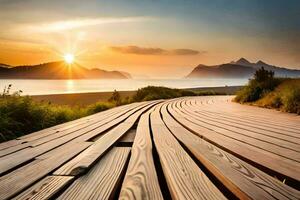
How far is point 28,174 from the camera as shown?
63.1 inches

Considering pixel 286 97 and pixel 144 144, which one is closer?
pixel 144 144

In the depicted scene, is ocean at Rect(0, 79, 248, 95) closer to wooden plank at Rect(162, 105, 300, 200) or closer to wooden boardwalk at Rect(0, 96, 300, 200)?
wooden boardwalk at Rect(0, 96, 300, 200)

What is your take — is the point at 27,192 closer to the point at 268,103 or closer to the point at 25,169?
the point at 25,169

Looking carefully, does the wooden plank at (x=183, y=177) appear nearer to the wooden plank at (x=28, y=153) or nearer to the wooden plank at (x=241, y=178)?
the wooden plank at (x=241, y=178)

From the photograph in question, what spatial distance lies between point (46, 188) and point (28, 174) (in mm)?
339

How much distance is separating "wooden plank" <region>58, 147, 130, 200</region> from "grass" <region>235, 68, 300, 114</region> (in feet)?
18.4

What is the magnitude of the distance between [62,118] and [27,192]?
15.0 ft

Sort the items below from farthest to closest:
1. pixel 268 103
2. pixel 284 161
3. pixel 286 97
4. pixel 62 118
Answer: pixel 268 103, pixel 286 97, pixel 62 118, pixel 284 161

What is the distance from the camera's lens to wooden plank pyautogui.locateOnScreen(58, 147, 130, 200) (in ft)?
4.10

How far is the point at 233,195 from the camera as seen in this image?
1.36m

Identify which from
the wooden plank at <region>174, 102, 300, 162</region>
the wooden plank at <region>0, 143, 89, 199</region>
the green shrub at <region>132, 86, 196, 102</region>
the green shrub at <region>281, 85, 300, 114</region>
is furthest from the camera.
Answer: the green shrub at <region>132, 86, 196, 102</region>

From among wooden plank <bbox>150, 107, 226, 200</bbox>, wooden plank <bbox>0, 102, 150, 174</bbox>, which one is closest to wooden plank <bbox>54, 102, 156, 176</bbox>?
wooden plank <bbox>0, 102, 150, 174</bbox>

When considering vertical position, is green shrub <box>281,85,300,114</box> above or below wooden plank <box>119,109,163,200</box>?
above

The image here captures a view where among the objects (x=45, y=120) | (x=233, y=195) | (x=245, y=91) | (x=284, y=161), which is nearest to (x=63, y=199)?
(x=233, y=195)
